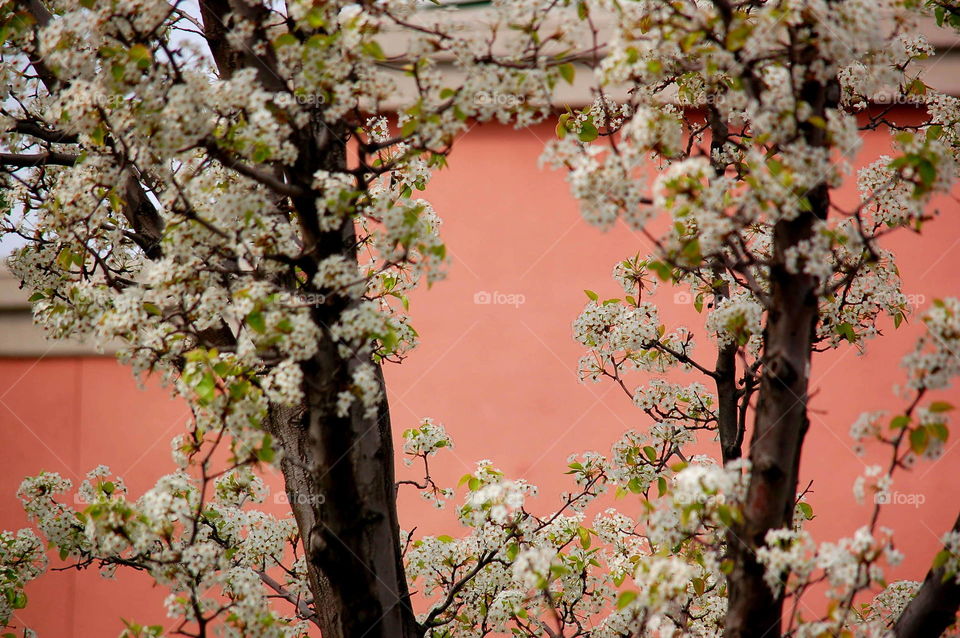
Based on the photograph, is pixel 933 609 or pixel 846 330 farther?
pixel 846 330

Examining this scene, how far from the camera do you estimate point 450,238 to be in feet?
23.2

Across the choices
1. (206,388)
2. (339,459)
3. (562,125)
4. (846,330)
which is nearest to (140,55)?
(206,388)

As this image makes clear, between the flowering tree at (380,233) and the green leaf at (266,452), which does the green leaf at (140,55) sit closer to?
the flowering tree at (380,233)

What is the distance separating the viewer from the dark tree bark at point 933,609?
104 inches

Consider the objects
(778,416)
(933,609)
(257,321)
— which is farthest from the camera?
(933,609)

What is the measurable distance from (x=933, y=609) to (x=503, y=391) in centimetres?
431

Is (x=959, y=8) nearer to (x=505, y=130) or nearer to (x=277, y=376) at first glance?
(x=277, y=376)

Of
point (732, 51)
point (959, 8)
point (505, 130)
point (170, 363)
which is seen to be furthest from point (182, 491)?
point (505, 130)

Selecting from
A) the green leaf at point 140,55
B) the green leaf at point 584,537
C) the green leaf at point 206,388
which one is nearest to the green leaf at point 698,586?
the green leaf at point 584,537

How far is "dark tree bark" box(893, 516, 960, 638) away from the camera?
2643 mm

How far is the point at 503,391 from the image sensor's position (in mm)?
6809

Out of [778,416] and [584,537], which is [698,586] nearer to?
[584,537]

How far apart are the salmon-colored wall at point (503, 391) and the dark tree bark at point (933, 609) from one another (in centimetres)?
384

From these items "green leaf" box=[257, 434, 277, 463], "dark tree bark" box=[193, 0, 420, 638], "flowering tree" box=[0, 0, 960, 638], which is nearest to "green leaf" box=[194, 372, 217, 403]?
"flowering tree" box=[0, 0, 960, 638]
